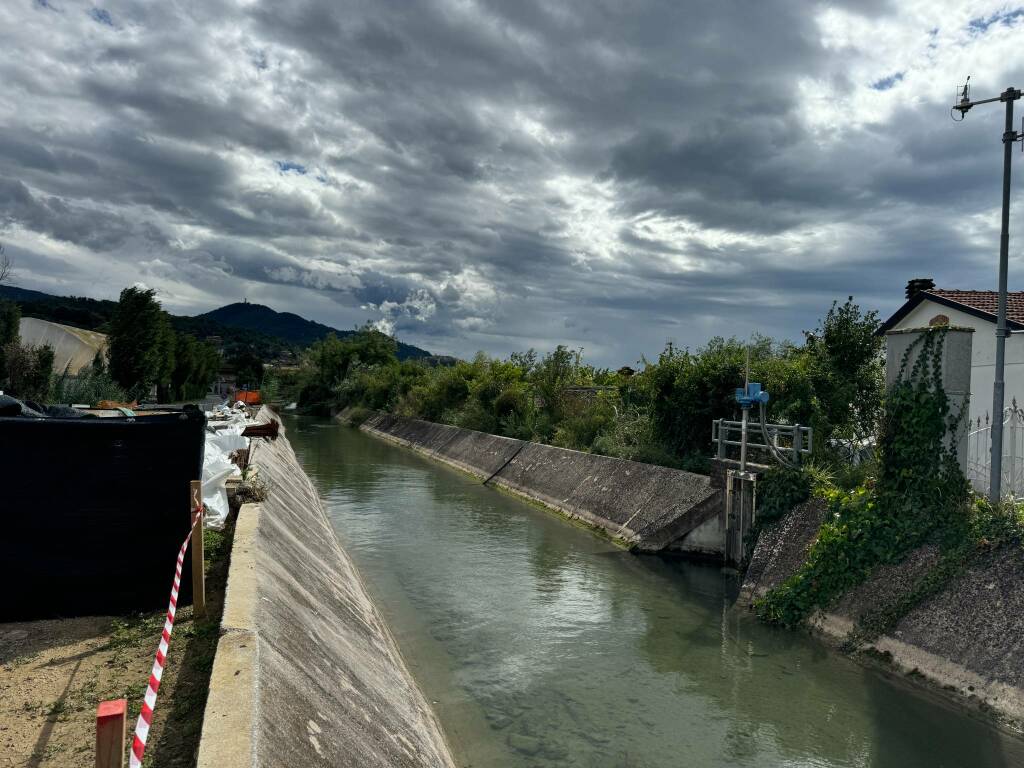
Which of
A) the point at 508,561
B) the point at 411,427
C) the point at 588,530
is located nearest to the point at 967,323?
the point at 588,530

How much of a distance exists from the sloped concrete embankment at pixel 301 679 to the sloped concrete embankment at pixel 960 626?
567 centimetres

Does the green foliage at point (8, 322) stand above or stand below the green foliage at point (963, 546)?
above

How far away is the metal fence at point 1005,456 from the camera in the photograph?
1018cm

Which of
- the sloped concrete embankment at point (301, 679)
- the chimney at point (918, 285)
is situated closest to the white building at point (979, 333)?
the chimney at point (918, 285)

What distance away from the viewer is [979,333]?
20.2 m

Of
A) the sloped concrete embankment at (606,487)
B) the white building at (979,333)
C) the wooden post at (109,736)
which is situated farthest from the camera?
the sloped concrete embankment at (606,487)

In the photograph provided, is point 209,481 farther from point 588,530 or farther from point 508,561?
point 588,530

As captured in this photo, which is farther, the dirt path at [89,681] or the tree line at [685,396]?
the tree line at [685,396]

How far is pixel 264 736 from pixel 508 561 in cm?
1083

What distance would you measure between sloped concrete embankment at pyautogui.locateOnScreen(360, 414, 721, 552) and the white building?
4.69 m

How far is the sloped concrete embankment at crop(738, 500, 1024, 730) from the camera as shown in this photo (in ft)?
25.3

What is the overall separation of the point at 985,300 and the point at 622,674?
18861mm

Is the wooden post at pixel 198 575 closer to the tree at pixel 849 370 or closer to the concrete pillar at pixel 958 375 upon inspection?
the concrete pillar at pixel 958 375

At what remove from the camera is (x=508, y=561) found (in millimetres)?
14773
